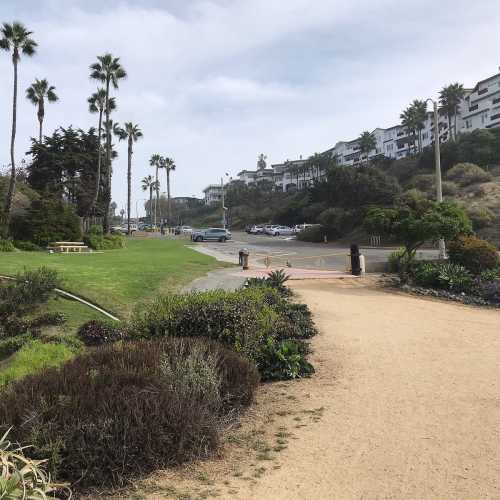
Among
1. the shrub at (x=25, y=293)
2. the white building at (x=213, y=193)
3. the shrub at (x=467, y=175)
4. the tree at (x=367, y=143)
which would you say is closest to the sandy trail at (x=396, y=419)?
the shrub at (x=25, y=293)

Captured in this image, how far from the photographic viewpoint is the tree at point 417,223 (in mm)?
16688

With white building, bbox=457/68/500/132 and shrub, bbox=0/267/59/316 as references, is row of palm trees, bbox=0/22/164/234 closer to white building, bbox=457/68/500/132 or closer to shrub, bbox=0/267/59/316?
shrub, bbox=0/267/59/316

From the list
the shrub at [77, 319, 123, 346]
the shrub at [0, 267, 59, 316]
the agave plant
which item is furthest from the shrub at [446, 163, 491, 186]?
the agave plant

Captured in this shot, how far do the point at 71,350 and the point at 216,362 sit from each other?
3543 mm

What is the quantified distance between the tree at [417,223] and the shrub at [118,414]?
522 inches

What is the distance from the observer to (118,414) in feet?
12.7

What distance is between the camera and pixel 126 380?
456 cm

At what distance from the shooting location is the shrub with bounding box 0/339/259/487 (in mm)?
3627

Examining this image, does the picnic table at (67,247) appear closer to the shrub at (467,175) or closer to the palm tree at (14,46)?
the palm tree at (14,46)

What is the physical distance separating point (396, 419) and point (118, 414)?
2893 mm

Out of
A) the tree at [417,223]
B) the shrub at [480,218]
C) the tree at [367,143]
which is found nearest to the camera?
the tree at [417,223]

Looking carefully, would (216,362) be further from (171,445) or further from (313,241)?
(313,241)

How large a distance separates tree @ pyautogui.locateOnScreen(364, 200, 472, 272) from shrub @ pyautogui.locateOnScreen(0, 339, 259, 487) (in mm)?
13269

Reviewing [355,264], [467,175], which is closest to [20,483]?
[355,264]
